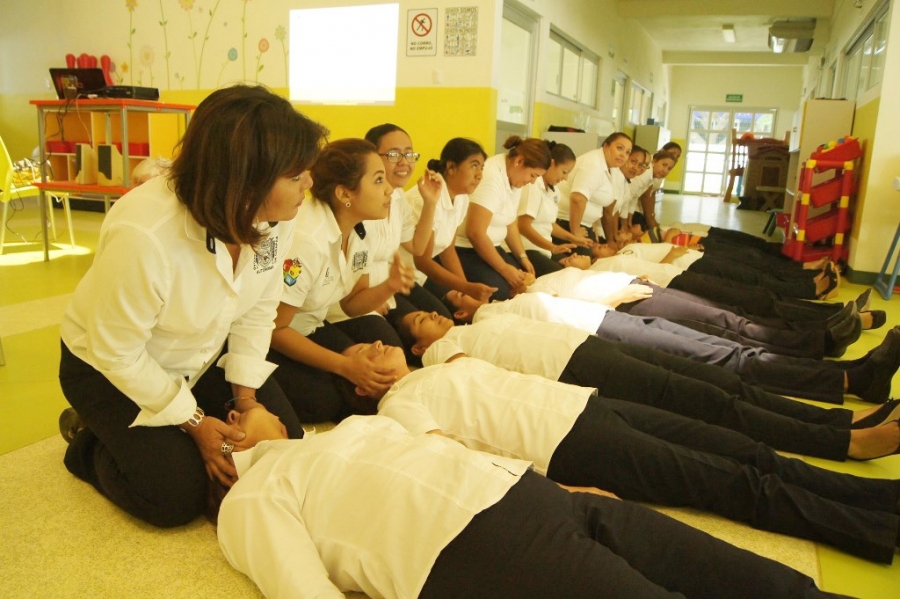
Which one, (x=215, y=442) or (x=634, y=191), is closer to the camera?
(x=215, y=442)

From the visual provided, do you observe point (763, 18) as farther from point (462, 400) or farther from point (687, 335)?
point (462, 400)

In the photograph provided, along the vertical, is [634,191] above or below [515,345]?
above

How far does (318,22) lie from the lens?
5.80 meters

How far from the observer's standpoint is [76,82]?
4.73m

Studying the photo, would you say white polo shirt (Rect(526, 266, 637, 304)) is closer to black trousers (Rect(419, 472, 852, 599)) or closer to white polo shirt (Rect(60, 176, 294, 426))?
white polo shirt (Rect(60, 176, 294, 426))

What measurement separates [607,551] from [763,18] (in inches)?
443

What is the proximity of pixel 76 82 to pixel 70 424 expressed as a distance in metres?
3.83

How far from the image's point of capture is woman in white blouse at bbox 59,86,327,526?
1349 mm

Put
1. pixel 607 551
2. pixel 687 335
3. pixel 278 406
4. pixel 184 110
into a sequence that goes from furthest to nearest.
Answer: pixel 184 110 → pixel 687 335 → pixel 278 406 → pixel 607 551

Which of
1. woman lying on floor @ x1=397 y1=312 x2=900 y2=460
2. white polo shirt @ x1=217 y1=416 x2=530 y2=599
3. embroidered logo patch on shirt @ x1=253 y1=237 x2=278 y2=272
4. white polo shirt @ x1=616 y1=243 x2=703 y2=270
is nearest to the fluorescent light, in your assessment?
white polo shirt @ x1=616 y1=243 x2=703 y2=270

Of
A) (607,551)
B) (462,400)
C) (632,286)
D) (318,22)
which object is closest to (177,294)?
(462,400)

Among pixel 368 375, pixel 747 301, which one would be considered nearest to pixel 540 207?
pixel 747 301

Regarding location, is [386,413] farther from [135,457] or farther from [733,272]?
[733,272]

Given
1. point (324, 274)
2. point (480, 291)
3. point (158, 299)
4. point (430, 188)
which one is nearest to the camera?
point (158, 299)
